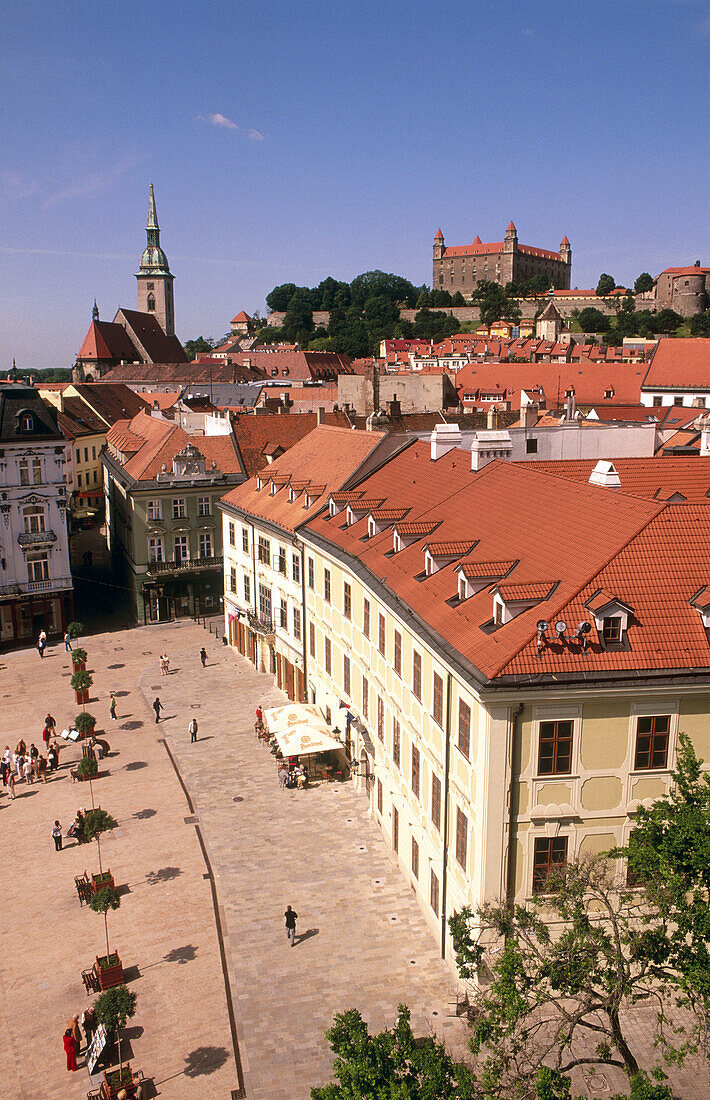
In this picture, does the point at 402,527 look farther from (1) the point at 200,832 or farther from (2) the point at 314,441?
(2) the point at 314,441

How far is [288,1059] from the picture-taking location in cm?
2114

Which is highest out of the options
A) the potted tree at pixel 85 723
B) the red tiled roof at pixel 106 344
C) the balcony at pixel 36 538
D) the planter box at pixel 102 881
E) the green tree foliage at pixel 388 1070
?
the red tiled roof at pixel 106 344

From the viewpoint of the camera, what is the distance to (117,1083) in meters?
20.0

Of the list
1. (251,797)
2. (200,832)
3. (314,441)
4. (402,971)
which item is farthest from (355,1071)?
(314,441)

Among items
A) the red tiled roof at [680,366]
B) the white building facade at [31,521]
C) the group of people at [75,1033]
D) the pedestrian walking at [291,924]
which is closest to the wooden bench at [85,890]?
the group of people at [75,1033]

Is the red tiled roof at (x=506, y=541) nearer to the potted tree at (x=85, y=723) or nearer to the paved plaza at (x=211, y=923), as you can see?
the paved plaza at (x=211, y=923)

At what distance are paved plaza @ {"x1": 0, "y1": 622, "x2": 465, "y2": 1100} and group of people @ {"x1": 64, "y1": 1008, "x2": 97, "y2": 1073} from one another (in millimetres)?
279

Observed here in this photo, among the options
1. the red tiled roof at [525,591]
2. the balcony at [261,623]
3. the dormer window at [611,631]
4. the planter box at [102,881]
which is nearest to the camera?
the dormer window at [611,631]

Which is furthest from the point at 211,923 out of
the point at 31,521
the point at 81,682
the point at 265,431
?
the point at 265,431

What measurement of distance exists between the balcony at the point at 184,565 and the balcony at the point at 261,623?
12252mm

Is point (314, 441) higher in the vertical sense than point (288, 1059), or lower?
higher

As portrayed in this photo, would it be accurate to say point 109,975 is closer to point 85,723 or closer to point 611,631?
point 611,631

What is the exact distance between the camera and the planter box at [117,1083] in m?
19.7

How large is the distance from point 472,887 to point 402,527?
43.9ft
